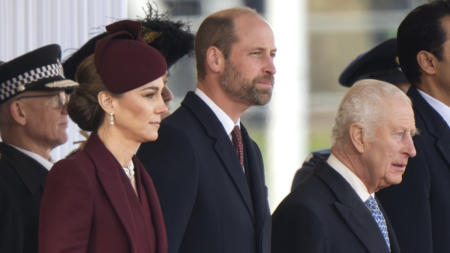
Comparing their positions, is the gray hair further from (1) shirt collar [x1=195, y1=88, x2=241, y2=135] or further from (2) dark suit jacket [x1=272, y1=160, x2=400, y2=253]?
(1) shirt collar [x1=195, y1=88, x2=241, y2=135]

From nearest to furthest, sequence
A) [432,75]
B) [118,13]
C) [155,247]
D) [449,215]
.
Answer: [155,247], [449,215], [432,75], [118,13]

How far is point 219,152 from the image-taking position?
2215 millimetres

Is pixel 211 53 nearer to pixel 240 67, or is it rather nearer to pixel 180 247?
pixel 240 67

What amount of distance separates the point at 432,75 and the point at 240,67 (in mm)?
816

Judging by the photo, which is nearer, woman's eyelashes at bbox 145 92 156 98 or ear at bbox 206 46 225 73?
woman's eyelashes at bbox 145 92 156 98

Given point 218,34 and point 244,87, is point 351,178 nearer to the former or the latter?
point 244,87

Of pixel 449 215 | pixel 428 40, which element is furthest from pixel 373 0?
pixel 449 215

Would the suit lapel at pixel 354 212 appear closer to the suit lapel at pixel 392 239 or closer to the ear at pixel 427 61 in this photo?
the suit lapel at pixel 392 239

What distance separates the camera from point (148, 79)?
1886 mm

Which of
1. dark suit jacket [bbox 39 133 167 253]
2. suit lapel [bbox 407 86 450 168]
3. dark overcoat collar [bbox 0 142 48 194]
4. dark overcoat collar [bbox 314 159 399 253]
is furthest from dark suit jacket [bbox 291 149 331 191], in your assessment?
dark suit jacket [bbox 39 133 167 253]

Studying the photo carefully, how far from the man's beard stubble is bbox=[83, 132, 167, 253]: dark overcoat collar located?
0.51 m

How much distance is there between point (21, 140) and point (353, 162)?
4.08 ft

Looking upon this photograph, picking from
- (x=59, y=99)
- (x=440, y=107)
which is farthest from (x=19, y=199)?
(x=440, y=107)

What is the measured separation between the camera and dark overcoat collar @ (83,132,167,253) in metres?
1.78
